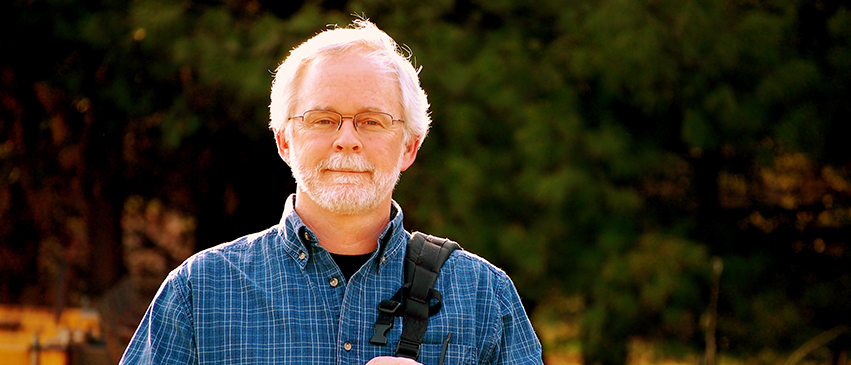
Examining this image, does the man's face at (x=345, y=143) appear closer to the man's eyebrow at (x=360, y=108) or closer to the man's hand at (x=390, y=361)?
the man's eyebrow at (x=360, y=108)

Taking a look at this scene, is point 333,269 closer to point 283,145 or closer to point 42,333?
point 283,145

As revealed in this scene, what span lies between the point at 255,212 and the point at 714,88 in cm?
412

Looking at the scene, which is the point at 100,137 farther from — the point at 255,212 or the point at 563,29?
the point at 563,29

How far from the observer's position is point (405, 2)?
5852mm

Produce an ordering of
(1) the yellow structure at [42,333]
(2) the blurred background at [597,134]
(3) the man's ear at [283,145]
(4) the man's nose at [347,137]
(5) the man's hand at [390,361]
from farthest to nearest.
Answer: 1. (1) the yellow structure at [42,333]
2. (2) the blurred background at [597,134]
3. (3) the man's ear at [283,145]
4. (4) the man's nose at [347,137]
5. (5) the man's hand at [390,361]

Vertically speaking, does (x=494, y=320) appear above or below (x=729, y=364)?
above

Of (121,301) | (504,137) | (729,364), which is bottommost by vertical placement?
(729,364)

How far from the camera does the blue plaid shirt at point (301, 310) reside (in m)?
1.62

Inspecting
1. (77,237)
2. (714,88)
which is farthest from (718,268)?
(77,237)

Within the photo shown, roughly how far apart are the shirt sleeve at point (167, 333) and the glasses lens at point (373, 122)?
0.45 metres

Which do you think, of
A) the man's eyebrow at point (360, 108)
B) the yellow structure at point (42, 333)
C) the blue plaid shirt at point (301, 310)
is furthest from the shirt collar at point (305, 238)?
the yellow structure at point (42, 333)

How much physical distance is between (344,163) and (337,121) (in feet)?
0.28

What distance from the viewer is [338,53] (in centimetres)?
172

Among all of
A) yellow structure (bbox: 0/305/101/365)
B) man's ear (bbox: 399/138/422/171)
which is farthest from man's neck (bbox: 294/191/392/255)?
yellow structure (bbox: 0/305/101/365)
